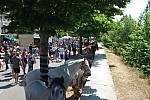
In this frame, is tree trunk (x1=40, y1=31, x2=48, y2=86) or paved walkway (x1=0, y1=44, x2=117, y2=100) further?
paved walkway (x1=0, y1=44, x2=117, y2=100)

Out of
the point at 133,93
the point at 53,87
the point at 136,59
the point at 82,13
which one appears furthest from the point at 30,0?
the point at 136,59

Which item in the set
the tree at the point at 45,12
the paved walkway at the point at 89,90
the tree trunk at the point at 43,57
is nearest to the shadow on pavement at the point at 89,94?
the paved walkway at the point at 89,90

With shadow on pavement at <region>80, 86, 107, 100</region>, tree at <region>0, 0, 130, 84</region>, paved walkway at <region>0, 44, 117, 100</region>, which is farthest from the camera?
paved walkway at <region>0, 44, 117, 100</region>

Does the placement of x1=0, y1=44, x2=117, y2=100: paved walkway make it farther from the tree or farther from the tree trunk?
the tree

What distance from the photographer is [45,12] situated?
697cm

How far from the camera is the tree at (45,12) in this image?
679 centimetres

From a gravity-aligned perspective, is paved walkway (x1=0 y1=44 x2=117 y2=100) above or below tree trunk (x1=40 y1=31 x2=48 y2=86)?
below

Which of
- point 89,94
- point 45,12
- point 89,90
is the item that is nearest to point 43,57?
point 45,12

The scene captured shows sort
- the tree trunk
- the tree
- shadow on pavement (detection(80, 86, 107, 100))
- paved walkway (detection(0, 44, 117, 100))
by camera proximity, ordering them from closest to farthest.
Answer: the tree, the tree trunk, shadow on pavement (detection(80, 86, 107, 100)), paved walkway (detection(0, 44, 117, 100))

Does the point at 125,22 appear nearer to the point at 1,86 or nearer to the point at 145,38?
the point at 145,38

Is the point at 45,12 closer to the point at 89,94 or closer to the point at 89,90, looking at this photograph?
the point at 89,94

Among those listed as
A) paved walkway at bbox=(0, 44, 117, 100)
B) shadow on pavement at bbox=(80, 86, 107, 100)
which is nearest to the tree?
shadow on pavement at bbox=(80, 86, 107, 100)

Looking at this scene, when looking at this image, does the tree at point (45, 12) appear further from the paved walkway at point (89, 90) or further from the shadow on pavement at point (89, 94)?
the paved walkway at point (89, 90)

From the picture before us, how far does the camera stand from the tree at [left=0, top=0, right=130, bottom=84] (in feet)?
22.3
